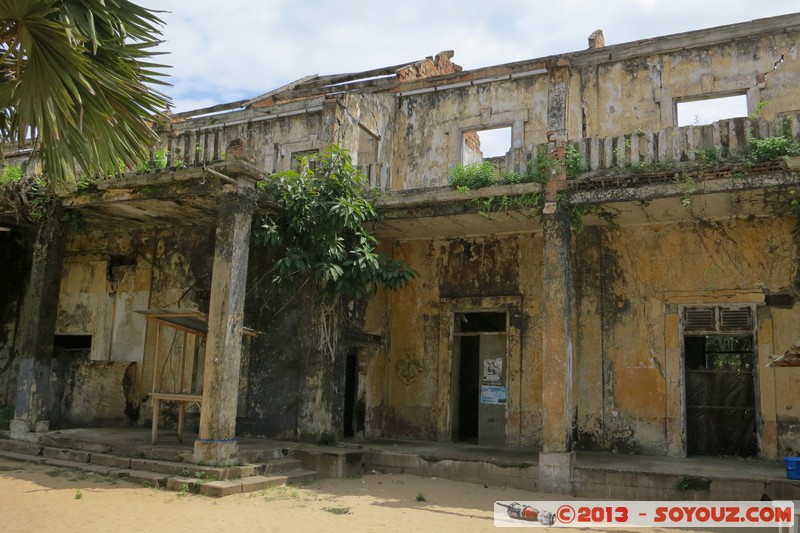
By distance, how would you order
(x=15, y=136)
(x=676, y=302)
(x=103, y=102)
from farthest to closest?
(x=676, y=302)
(x=15, y=136)
(x=103, y=102)

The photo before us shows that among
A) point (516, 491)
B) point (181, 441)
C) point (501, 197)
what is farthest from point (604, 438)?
point (181, 441)

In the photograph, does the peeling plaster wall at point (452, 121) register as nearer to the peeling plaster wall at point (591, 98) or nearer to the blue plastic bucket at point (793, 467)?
the peeling plaster wall at point (591, 98)

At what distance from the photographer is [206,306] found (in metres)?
12.5

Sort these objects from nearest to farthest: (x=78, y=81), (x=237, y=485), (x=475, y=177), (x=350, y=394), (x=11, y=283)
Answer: (x=78, y=81)
(x=237, y=485)
(x=475, y=177)
(x=350, y=394)
(x=11, y=283)

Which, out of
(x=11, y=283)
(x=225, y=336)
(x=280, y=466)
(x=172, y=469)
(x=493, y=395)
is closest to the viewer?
(x=172, y=469)

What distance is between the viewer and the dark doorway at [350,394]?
1214 cm

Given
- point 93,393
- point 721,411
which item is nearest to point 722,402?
point 721,411

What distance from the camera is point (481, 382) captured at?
1287cm

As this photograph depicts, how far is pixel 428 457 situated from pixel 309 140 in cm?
699

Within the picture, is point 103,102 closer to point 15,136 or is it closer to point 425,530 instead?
point 15,136

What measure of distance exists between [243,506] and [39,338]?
556 cm

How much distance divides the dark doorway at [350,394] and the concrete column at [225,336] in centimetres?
315

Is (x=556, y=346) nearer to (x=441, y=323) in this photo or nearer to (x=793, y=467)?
(x=793, y=467)

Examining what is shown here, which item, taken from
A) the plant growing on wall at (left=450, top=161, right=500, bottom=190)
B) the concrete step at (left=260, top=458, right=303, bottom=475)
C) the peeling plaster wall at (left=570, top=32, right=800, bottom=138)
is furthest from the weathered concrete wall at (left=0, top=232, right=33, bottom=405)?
the peeling plaster wall at (left=570, top=32, right=800, bottom=138)
